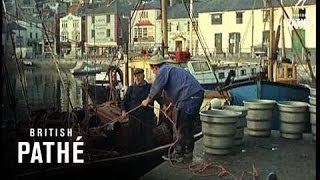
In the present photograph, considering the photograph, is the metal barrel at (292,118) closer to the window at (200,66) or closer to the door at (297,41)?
the door at (297,41)

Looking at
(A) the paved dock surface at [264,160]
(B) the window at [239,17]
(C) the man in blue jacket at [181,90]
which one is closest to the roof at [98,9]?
(C) the man in blue jacket at [181,90]

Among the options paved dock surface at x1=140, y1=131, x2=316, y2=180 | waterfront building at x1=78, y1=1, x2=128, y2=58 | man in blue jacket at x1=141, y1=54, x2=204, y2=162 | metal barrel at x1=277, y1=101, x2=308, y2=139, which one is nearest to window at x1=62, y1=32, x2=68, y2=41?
waterfront building at x1=78, y1=1, x2=128, y2=58

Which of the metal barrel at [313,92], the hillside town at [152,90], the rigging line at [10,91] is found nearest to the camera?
the metal barrel at [313,92]

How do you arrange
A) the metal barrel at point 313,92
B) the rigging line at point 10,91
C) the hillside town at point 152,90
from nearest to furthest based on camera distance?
1. the metal barrel at point 313,92
2. the hillside town at point 152,90
3. the rigging line at point 10,91

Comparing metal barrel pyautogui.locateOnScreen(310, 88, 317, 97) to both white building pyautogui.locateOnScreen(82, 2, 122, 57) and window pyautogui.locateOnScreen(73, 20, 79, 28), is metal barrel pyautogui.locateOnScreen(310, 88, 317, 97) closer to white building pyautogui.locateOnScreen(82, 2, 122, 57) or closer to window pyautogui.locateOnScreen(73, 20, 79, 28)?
white building pyautogui.locateOnScreen(82, 2, 122, 57)

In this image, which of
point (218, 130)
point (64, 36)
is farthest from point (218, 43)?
point (64, 36)
